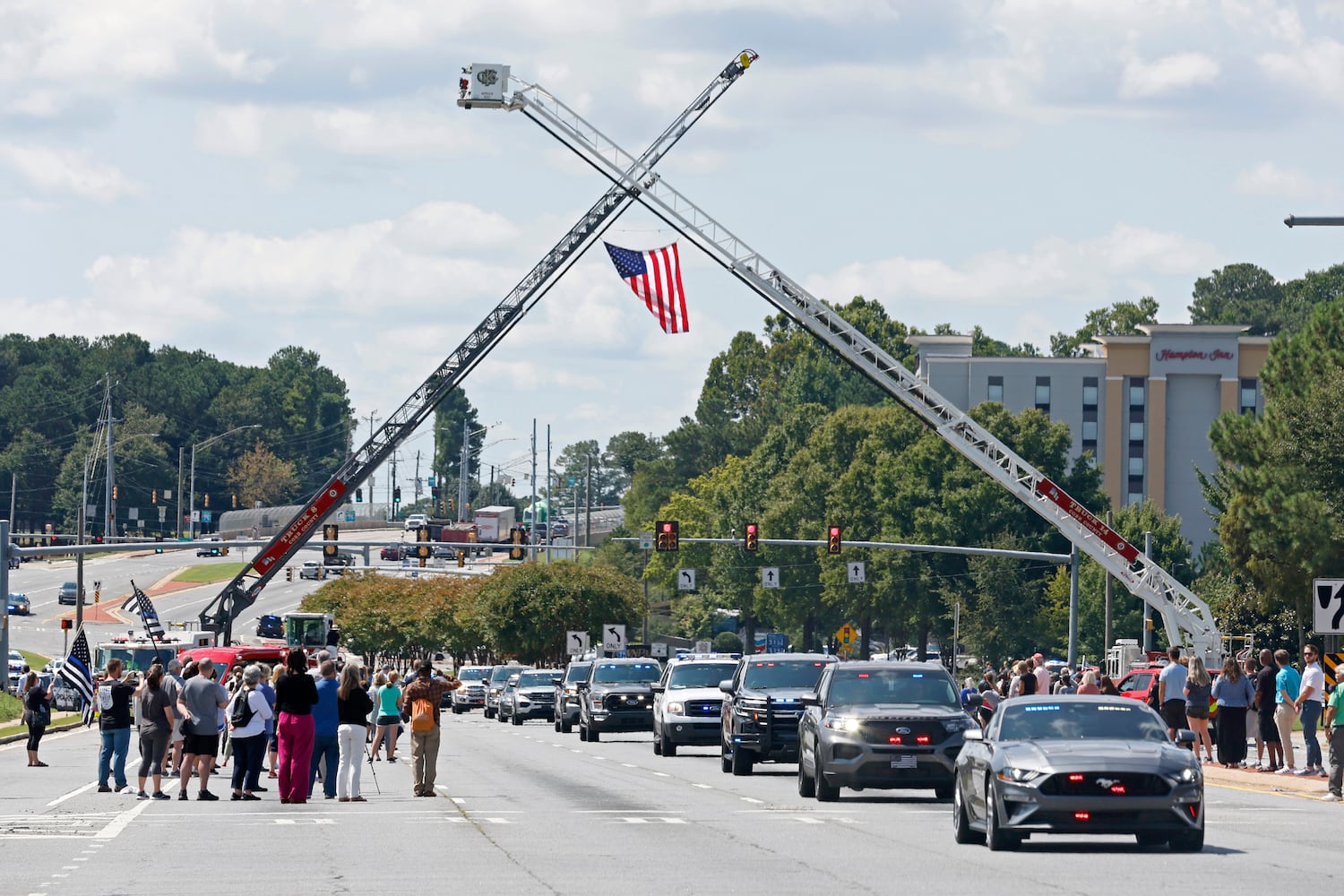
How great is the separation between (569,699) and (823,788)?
92.0ft

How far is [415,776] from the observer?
26938mm

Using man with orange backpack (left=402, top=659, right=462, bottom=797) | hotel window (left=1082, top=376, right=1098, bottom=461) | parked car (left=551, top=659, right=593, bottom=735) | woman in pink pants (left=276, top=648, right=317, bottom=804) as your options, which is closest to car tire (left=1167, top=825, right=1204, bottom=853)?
man with orange backpack (left=402, top=659, right=462, bottom=797)

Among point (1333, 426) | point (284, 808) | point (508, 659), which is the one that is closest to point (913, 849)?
point (284, 808)

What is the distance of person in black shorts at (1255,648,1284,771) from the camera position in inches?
1233

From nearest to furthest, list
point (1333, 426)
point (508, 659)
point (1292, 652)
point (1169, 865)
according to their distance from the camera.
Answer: point (1169, 865) → point (1333, 426) → point (1292, 652) → point (508, 659)

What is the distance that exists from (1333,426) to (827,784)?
112 ft

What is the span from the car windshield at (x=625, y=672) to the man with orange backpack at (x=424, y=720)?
69.6 ft

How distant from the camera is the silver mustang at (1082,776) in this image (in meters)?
17.8

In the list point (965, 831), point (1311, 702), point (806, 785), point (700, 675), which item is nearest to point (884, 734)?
point (806, 785)

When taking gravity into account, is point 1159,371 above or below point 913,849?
above

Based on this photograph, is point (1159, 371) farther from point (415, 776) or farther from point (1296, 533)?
point (415, 776)

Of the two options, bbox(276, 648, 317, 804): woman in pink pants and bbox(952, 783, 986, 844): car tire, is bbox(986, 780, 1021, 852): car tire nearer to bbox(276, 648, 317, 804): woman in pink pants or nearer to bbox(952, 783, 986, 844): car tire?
bbox(952, 783, 986, 844): car tire

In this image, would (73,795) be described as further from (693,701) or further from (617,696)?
(617,696)

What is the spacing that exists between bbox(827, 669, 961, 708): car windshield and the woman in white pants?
5.54 m
